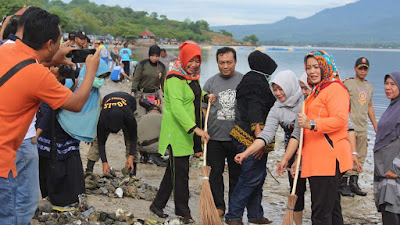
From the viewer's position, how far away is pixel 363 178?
895 cm

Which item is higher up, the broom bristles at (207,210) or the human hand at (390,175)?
the human hand at (390,175)

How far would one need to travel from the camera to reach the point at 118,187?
617 centimetres

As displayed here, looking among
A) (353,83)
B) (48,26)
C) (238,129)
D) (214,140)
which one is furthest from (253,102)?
(353,83)

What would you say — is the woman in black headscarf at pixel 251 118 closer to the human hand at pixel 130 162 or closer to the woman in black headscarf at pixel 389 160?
the woman in black headscarf at pixel 389 160

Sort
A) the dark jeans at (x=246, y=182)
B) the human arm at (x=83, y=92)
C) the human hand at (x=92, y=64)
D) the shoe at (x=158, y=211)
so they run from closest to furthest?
the human arm at (x=83, y=92) < the human hand at (x=92, y=64) < the dark jeans at (x=246, y=182) < the shoe at (x=158, y=211)

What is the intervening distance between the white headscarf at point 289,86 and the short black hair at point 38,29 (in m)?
2.46

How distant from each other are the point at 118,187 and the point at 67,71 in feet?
6.55

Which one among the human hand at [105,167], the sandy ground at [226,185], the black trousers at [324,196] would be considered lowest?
the sandy ground at [226,185]

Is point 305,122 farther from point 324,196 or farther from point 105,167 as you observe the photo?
point 105,167

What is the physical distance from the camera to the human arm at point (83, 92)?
298cm

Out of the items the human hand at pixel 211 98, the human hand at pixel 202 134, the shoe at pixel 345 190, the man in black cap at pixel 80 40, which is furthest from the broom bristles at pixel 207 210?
the man in black cap at pixel 80 40

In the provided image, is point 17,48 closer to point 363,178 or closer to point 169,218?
point 169,218

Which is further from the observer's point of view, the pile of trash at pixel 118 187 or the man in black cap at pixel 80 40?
the man in black cap at pixel 80 40

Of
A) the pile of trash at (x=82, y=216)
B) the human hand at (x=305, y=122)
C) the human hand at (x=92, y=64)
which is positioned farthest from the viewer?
the pile of trash at (x=82, y=216)
